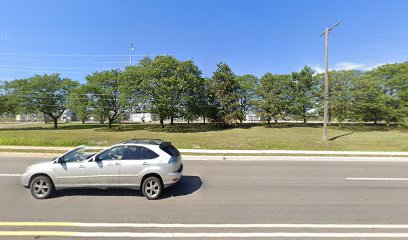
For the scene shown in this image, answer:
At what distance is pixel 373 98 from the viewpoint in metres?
34.4

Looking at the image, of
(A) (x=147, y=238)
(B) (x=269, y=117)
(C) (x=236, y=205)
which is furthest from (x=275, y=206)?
(B) (x=269, y=117)

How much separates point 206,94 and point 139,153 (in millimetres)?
38456

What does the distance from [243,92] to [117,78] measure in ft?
88.4

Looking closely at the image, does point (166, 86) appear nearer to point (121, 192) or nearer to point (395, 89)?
point (121, 192)

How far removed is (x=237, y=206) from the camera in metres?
A: 5.30

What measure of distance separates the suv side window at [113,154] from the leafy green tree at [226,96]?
1481 inches

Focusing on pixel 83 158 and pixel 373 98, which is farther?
pixel 373 98

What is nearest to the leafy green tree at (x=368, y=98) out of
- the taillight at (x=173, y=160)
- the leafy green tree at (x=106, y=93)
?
the taillight at (x=173, y=160)

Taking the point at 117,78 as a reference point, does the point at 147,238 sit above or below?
below

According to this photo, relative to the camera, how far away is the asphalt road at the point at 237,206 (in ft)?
13.7

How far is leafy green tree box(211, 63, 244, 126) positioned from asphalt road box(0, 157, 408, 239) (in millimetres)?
35290

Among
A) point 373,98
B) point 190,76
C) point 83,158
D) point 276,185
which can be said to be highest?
point 190,76

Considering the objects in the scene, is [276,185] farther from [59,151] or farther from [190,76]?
[190,76]

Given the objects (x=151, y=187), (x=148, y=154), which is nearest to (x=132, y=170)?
(x=148, y=154)
